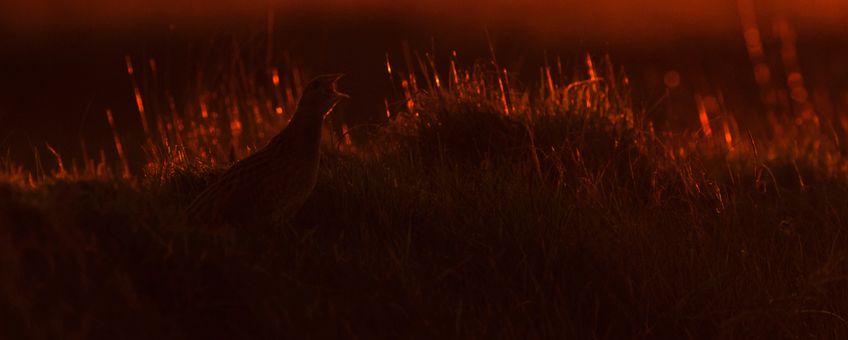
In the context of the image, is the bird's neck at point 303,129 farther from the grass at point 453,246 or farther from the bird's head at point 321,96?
the grass at point 453,246

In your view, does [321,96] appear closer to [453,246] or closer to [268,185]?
[268,185]

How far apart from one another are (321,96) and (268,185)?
44 centimetres

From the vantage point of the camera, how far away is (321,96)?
4926mm

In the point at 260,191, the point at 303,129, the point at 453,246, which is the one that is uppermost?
the point at 303,129

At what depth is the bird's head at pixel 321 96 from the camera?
16.1 ft

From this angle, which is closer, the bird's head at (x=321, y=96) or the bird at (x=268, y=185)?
the bird at (x=268, y=185)

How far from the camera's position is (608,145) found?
6117mm

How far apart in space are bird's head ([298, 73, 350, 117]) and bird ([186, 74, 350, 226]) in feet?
0.26

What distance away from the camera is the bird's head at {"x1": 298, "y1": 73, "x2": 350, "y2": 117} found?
4922mm

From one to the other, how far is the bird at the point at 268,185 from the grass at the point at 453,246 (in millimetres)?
86

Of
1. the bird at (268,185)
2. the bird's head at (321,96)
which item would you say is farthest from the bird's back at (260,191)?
the bird's head at (321,96)

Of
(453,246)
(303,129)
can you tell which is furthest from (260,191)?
(453,246)

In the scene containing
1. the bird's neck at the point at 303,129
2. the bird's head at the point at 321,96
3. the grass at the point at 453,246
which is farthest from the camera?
the bird's head at the point at 321,96

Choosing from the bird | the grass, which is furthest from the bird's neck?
the grass
